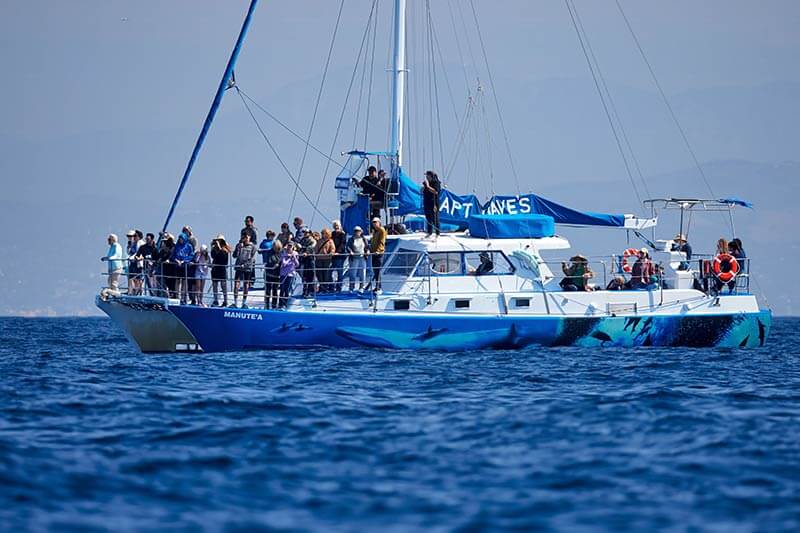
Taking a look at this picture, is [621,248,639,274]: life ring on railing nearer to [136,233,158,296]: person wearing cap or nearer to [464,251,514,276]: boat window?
[464,251,514,276]: boat window

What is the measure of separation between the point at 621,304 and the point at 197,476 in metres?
20.8

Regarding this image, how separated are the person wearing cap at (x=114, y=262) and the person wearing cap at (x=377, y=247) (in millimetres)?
6103

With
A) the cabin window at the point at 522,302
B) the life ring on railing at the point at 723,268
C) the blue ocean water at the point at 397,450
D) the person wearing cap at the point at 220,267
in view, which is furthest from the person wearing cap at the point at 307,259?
the life ring on railing at the point at 723,268

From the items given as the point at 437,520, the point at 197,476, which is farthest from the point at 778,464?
the point at 197,476

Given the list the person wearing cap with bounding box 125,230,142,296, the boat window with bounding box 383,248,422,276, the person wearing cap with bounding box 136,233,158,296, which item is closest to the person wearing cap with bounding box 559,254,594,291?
the boat window with bounding box 383,248,422,276

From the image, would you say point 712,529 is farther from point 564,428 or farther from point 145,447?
point 145,447

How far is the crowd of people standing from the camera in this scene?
3206 cm

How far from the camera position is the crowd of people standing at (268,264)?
32.1 meters

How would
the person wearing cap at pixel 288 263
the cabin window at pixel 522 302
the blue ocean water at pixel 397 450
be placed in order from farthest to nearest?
1. the cabin window at pixel 522 302
2. the person wearing cap at pixel 288 263
3. the blue ocean water at pixel 397 450

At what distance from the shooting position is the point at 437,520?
1259cm

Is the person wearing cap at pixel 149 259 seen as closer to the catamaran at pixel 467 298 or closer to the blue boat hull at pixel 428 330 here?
the catamaran at pixel 467 298

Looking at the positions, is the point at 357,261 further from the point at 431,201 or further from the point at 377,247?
the point at 431,201

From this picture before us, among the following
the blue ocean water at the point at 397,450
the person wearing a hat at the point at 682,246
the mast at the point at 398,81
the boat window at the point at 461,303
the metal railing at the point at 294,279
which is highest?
the mast at the point at 398,81

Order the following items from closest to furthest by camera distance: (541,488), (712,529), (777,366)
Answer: (712,529), (541,488), (777,366)
